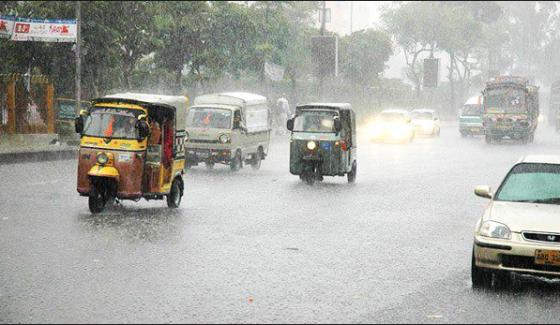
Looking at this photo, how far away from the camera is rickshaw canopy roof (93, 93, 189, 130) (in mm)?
15469

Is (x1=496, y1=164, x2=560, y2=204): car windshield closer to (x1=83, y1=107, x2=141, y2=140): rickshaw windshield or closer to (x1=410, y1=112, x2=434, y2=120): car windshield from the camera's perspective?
(x1=83, y1=107, x2=141, y2=140): rickshaw windshield

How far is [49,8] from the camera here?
33844 mm

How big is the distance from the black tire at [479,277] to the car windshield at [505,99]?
3824 centimetres

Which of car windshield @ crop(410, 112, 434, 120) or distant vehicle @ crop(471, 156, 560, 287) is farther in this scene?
car windshield @ crop(410, 112, 434, 120)

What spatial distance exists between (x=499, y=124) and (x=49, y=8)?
23209 millimetres

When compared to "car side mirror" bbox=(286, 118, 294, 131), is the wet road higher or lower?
lower

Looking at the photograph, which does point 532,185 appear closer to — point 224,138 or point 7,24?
point 224,138

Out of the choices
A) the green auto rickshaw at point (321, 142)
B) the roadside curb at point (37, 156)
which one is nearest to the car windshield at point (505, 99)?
the roadside curb at point (37, 156)

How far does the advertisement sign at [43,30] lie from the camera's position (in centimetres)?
3033

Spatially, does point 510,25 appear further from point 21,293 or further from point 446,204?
point 21,293

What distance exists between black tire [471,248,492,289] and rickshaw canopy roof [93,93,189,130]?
7.68m

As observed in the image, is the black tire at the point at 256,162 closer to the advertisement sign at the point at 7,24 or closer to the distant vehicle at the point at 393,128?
the advertisement sign at the point at 7,24

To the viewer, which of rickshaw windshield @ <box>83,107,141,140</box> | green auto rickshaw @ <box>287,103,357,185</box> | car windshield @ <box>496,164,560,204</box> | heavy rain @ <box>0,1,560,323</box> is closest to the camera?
heavy rain @ <box>0,1,560,323</box>

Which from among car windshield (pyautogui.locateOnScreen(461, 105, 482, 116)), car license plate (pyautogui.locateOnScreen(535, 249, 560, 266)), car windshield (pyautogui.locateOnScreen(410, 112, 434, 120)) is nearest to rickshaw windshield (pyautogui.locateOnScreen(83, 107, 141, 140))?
car license plate (pyautogui.locateOnScreen(535, 249, 560, 266))
